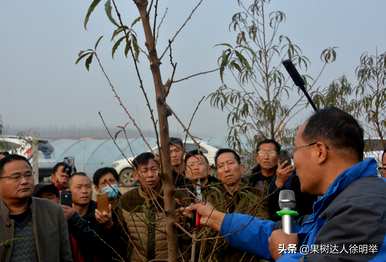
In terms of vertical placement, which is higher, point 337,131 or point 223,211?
point 337,131

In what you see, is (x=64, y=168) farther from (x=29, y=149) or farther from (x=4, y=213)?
(x=29, y=149)

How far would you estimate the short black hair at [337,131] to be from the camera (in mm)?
1837

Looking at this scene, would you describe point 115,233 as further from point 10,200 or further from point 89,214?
point 10,200

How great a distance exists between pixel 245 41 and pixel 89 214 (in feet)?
9.38

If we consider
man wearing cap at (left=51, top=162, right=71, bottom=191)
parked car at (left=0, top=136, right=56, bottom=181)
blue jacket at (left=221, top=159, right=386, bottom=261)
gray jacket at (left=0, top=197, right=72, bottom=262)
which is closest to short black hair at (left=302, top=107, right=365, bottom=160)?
blue jacket at (left=221, top=159, right=386, bottom=261)

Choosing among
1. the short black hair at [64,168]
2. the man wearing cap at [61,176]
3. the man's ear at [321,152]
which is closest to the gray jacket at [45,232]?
the man wearing cap at [61,176]

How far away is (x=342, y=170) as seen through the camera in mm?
1791

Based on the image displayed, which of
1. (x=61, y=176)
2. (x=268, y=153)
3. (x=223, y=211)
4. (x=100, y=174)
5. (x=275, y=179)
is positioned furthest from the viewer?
(x=61, y=176)

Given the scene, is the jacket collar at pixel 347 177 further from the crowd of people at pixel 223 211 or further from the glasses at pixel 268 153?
the glasses at pixel 268 153

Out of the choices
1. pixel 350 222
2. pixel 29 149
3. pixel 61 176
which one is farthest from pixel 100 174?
pixel 29 149

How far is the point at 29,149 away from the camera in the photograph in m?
9.77

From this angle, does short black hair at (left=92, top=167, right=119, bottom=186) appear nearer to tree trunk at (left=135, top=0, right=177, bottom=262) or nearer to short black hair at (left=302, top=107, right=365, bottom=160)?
tree trunk at (left=135, top=0, right=177, bottom=262)

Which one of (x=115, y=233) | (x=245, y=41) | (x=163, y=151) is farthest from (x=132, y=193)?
(x=245, y=41)

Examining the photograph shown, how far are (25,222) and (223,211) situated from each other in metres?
1.31
